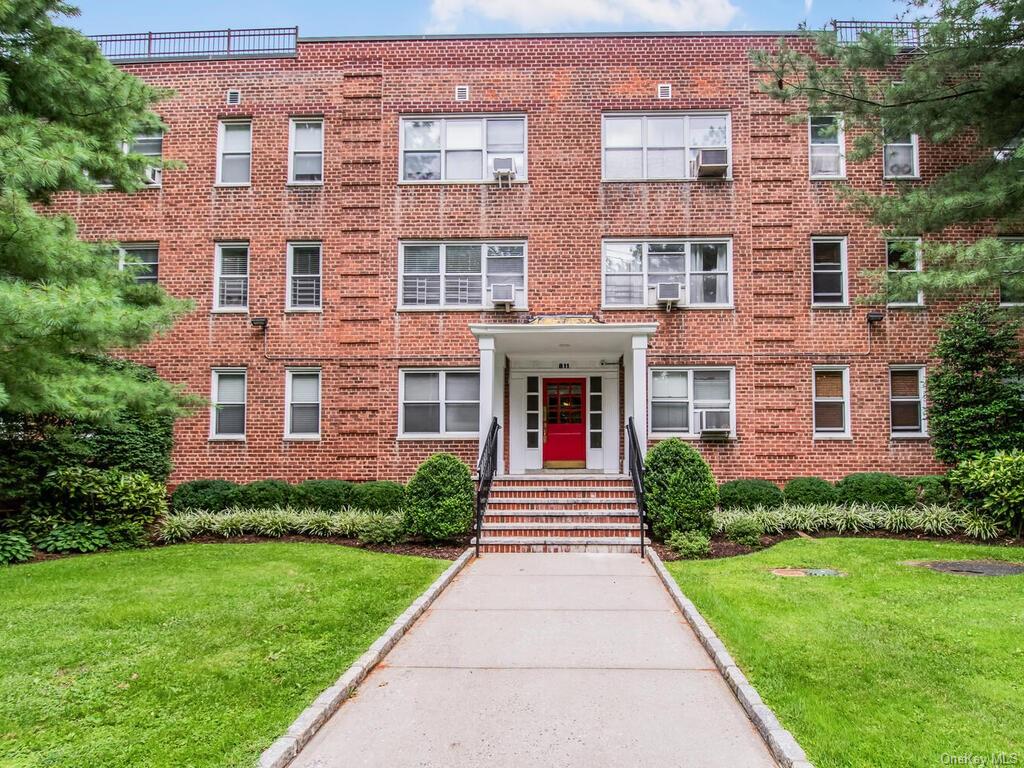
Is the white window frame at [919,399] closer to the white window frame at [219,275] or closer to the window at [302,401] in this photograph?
the window at [302,401]

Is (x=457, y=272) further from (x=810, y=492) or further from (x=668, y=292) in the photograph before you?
(x=810, y=492)

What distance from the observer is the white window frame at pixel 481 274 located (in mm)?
15055

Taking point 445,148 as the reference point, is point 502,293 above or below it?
below

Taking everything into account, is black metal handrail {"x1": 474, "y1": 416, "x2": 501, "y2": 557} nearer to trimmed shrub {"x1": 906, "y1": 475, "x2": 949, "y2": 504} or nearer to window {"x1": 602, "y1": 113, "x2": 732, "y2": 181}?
window {"x1": 602, "y1": 113, "x2": 732, "y2": 181}

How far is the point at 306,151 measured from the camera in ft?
51.5

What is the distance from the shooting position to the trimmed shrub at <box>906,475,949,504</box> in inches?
523

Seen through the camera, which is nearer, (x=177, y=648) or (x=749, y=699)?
(x=749, y=699)

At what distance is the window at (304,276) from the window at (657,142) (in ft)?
21.5

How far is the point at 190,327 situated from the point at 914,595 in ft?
45.7

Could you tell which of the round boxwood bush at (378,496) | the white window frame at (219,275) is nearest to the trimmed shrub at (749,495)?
the round boxwood bush at (378,496)

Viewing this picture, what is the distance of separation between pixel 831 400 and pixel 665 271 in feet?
14.2

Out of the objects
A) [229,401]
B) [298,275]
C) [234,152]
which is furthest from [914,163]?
[229,401]

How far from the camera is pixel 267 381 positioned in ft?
49.5

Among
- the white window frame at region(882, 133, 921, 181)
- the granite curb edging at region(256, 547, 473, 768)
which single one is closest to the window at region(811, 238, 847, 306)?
the white window frame at region(882, 133, 921, 181)
